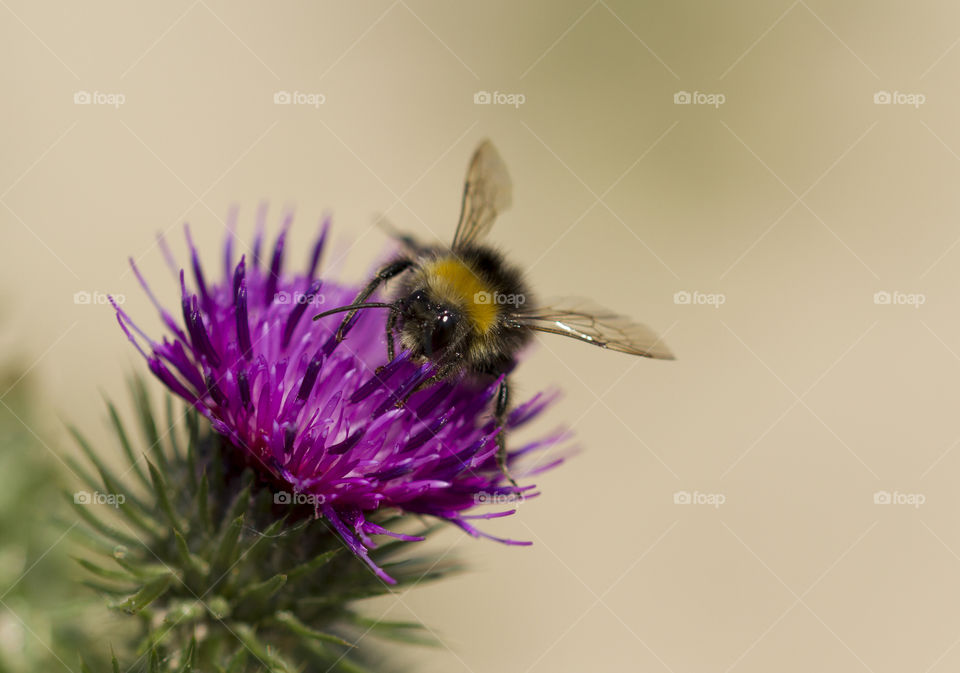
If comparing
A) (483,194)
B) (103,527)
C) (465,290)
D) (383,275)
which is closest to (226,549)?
(103,527)

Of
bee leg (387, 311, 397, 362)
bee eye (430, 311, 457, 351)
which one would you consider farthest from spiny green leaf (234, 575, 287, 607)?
bee eye (430, 311, 457, 351)

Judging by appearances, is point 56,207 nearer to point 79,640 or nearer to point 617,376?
point 79,640

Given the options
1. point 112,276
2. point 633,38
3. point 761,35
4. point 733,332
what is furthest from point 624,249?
point 112,276

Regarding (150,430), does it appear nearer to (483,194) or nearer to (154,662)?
(154,662)

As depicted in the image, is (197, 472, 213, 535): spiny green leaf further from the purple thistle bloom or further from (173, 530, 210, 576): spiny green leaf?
the purple thistle bloom

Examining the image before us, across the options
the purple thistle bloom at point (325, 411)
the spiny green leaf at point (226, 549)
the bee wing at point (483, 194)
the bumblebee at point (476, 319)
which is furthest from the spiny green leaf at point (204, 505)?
the bee wing at point (483, 194)
